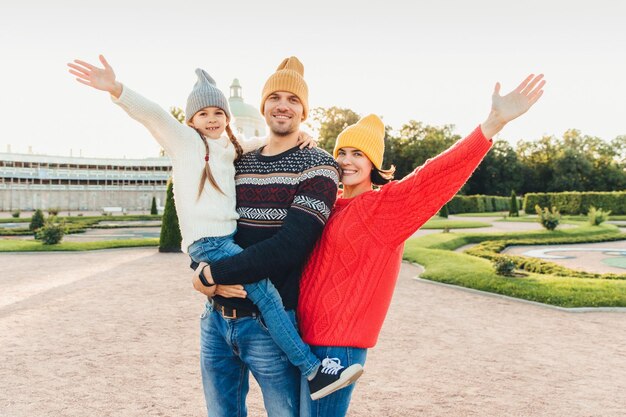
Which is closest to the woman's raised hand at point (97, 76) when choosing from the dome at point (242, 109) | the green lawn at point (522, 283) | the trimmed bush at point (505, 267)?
the green lawn at point (522, 283)

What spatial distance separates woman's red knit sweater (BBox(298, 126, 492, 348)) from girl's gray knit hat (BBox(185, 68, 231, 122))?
0.90m

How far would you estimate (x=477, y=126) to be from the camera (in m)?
2.16

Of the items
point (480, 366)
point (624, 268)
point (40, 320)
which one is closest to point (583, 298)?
point (480, 366)

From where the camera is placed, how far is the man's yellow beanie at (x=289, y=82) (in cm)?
234

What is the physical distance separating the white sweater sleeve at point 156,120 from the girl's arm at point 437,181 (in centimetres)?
95

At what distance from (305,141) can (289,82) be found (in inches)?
11.9

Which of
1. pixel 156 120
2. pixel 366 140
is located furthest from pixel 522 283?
pixel 156 120

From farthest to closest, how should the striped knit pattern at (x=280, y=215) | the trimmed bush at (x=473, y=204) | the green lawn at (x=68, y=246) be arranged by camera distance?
the trimmed bush at (x=473, y=204) → the green lawn at (x=68, y=246) → the striped knit pattern at (x=280, y=215)

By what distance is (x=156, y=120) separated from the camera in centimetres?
222

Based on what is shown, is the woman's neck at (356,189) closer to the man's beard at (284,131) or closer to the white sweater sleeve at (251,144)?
the man's beard at (284,131)

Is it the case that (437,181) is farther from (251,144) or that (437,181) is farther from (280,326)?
(251,144)

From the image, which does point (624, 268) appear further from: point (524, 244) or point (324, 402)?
point (324, 402)

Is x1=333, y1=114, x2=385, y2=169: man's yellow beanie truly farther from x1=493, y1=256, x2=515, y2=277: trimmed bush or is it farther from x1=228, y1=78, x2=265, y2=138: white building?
x1=228, y1=78, x2=265, y2=138: white building

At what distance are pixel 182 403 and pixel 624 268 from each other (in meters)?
12.7
